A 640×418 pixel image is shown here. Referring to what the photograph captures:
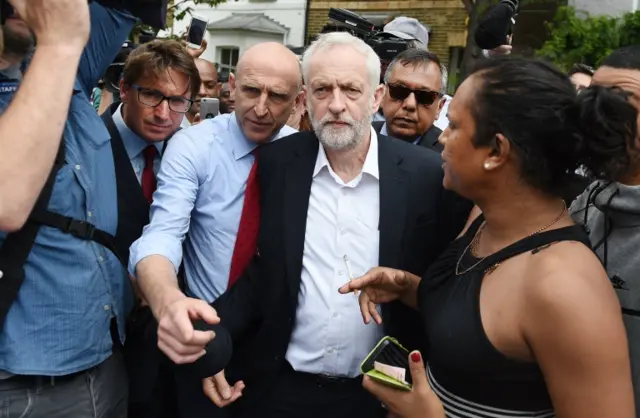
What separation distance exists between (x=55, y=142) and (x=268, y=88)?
1.19 meters

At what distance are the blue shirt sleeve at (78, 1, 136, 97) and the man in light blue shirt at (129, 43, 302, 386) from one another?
45cm

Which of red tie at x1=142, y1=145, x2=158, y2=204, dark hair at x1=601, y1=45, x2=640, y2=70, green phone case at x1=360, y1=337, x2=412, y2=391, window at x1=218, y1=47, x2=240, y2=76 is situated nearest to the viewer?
green phone case at x1=360, y1=337, x2=412, y2=391

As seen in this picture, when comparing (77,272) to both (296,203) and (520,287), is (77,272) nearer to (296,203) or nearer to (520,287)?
(296,203)

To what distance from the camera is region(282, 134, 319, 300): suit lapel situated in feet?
6.99

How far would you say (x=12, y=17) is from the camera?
1521 millimetres

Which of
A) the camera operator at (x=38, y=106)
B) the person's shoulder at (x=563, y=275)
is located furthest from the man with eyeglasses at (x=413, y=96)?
the camera operator at (x=38, y=106)

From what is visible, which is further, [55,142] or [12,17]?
[12,17]

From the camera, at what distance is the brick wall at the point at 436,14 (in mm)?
16125

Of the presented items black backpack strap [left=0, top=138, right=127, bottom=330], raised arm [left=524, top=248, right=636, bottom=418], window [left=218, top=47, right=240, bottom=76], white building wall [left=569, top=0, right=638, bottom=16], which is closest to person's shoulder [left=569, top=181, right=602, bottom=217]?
raised arm [left=524, top=248, right=636, bottom=418]

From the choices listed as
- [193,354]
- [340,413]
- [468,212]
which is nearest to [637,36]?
[468,212]

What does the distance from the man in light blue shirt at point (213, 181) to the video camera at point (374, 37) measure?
2162mm

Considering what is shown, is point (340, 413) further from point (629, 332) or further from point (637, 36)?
point (637, 36)

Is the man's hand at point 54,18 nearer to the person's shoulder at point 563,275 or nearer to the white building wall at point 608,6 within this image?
the person's shoulder at point 563,275

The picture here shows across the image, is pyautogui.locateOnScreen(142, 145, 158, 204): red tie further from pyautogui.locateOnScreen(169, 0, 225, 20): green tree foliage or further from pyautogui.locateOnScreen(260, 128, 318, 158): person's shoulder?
pyautogui.locateOnScreen(169, 0, 225, 20): green tree foliage
